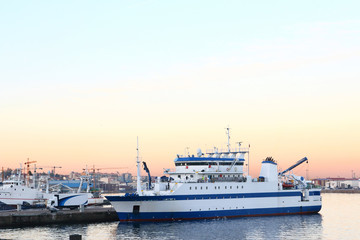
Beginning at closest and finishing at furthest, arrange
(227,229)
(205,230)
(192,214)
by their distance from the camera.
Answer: (205,230) → (227,229) → (192,214)

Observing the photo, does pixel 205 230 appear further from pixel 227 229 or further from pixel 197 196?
pixel 197 196

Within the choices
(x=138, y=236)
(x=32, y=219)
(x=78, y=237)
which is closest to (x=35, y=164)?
(x=32, y=219)

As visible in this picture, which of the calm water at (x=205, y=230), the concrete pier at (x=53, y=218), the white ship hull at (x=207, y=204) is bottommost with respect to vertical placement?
the calm water at (x=205, y=230)

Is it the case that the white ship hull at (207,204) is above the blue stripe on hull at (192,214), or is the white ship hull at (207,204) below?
above

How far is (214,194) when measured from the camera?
64375mm

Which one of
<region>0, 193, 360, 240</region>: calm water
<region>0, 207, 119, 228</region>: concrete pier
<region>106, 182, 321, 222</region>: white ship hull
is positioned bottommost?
<region>0, 193, 360, 240</region>: calm water

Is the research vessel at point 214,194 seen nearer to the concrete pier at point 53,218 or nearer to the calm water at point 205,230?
the calm water at point 205,230

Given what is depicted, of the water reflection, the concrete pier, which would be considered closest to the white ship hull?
the water reflection

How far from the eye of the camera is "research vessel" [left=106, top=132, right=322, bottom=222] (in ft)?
200

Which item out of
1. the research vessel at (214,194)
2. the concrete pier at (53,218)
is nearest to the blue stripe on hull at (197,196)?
the research vessel at (214,194)

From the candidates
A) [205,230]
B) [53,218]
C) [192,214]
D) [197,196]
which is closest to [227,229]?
[205,230]

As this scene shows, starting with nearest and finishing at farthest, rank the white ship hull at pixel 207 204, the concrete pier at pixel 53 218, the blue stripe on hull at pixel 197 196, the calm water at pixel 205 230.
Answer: the calm water at pixel 205 230 < the concrete pier at pixel 53 218 < the blue stripe on hull at pixel 197 196 < the white ship hull at pixel 207 204

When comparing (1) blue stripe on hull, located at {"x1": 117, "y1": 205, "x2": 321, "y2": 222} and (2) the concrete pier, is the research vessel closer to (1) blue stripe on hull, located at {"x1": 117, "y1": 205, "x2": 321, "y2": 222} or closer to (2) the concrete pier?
(1) blue stripe on hull, located at {"x1": 117, "y1": 205, "x2": 321, "y2": 222}

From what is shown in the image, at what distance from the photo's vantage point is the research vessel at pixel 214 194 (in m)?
60.9
